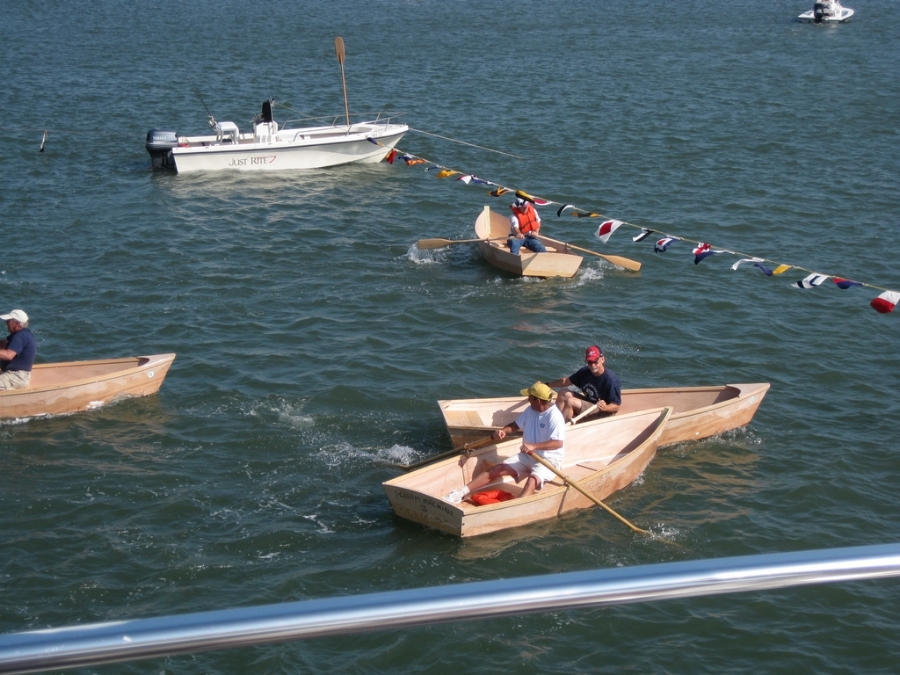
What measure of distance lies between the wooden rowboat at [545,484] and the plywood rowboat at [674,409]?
0.64 metres

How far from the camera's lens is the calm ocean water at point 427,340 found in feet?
37.3

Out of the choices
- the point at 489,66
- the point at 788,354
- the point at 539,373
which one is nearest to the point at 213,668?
the point at 539,373

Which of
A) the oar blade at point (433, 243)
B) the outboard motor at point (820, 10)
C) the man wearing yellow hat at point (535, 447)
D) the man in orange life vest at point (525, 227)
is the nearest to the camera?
the man wearing yellow hat at point (535, 447)

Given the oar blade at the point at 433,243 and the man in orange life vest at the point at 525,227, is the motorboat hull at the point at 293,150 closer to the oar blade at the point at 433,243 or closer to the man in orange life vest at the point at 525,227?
A: the oar blade at the point at 433,243

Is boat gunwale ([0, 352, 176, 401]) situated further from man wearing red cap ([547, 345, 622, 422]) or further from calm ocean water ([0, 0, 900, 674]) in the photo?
man wearing red cap ([547, 345, 622, 422])

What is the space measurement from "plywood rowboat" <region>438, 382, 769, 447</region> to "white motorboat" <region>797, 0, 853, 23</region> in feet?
152

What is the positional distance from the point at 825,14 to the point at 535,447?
50.3m

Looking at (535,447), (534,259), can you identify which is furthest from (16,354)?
(534,259)

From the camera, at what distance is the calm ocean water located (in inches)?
448

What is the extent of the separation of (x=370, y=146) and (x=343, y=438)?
50.1 ft

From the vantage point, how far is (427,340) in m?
18.6

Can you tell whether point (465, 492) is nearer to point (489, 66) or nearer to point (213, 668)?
point (213, 668)

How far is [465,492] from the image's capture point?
41.8 feet

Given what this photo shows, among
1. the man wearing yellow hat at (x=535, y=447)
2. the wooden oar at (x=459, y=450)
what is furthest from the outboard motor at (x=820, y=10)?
the man wearing yellow hat at (x=535, y=447)
